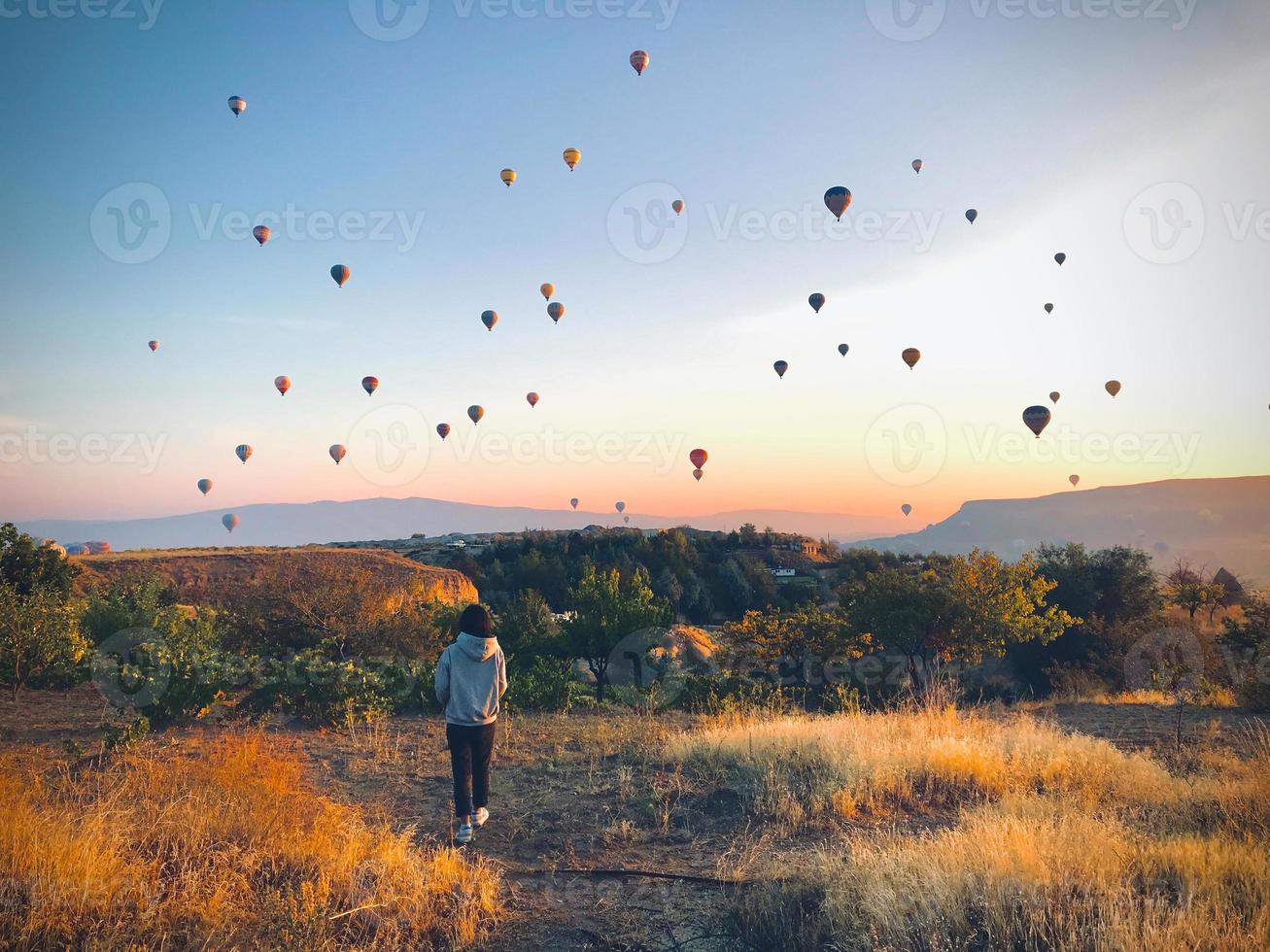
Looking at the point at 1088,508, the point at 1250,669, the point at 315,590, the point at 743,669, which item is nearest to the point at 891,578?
the point at 743,669

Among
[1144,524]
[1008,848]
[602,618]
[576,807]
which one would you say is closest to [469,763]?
[576,807]

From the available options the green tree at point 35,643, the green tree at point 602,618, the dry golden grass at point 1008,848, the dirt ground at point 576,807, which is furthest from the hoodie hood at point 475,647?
the green tree at point 602,618

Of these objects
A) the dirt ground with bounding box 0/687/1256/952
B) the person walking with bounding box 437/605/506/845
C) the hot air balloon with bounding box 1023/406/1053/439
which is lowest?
the dirt ground with bounding box 0/687/1256/952

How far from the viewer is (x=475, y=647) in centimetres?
741

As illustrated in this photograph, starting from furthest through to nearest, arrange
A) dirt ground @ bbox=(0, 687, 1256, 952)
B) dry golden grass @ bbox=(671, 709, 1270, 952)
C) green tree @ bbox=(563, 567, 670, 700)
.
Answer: green tree @ bbox=(563, 567, 670, 700), dirt ground @ bbox=(0, 687, 1256, 952), dry golden grass @ bbox=(671, 709, 1270, 952)

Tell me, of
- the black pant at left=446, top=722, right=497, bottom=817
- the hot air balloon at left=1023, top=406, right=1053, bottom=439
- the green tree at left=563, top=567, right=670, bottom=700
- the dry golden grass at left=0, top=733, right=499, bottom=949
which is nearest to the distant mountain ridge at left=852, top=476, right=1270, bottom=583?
the hot air balloon at left=1023, top=406, right=1053, bottom=439

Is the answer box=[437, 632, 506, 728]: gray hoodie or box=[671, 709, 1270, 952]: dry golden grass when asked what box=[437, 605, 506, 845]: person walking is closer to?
box=[437, 632, 506, 728]: gray hoodie

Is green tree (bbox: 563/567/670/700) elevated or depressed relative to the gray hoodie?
depressed

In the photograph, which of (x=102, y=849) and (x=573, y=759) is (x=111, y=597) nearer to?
(x=573, y=759)

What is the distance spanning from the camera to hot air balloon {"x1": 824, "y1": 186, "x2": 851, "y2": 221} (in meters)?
29.0

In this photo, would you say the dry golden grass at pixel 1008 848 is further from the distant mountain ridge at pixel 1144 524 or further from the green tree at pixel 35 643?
the distant mountain ridge at pixel 1144 524

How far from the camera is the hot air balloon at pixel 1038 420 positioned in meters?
32.4

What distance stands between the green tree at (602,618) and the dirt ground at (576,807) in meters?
4.92

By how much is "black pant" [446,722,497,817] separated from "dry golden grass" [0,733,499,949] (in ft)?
2.14
